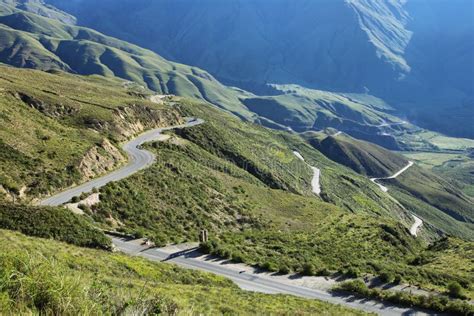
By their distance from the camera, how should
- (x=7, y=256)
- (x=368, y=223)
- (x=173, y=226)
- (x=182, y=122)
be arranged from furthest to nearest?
(x=182, y=122) < (x=368, y=223) < (x=173, y=226) < (x=7, y=256)

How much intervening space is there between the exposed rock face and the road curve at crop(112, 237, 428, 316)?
1784 cm

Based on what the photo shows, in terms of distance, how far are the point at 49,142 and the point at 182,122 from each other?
2362 inches

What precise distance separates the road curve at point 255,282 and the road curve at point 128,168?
9233 mm

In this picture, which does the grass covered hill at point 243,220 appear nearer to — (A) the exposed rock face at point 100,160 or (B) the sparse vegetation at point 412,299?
(B) the sparse vegetation at point 412,299

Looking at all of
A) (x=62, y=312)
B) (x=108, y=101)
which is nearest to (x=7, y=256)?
(x=62, y=312)

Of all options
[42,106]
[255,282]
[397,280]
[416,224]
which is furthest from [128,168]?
[416,224]

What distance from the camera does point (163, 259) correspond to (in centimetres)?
3344

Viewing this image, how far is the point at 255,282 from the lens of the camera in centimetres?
3055

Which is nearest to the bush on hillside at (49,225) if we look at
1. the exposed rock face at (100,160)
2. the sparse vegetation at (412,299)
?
the exposed rock face at (100,160)

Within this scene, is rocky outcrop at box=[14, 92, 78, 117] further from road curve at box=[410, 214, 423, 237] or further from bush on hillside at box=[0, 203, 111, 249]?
road curve at box=[410, 214, 423, 237]

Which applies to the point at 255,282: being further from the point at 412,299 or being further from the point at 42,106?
the point at 42,106

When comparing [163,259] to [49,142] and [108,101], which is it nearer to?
[49,142]

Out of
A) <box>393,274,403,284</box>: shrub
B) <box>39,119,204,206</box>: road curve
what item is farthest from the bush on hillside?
<box>393,274,403,284</box>: shrub

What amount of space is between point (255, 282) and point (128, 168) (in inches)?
1331
